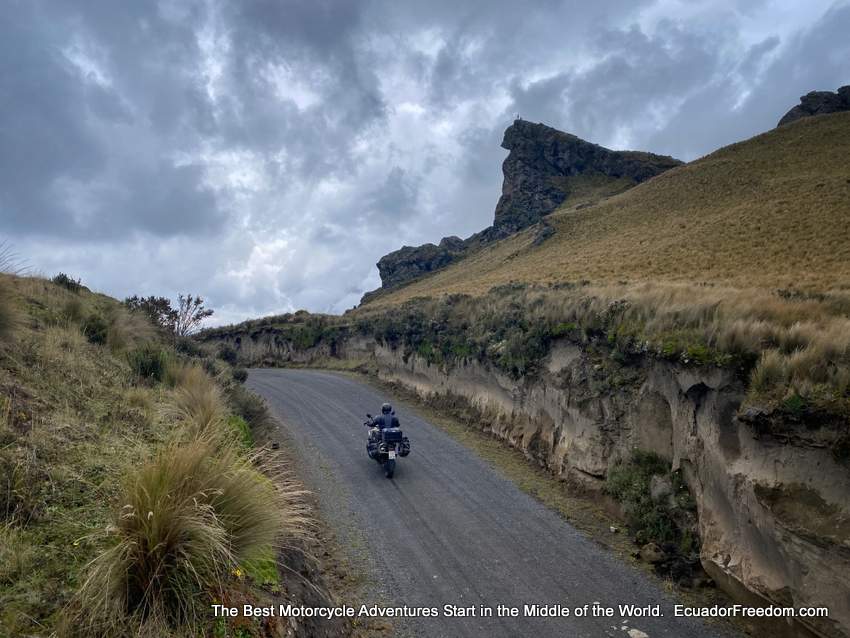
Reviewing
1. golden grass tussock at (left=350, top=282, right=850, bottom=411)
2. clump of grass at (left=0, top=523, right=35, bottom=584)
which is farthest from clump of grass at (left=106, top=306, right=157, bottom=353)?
golden grass tussock at (left=350, top=282, right=850, bottom=411)

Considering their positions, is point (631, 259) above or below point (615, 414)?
above

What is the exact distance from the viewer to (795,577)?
238 inches

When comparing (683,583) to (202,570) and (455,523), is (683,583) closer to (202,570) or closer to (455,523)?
(455,523)

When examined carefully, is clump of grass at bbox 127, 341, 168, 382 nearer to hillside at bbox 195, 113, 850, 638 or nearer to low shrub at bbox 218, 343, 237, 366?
hillside at bbox 195, 113, 850, 638

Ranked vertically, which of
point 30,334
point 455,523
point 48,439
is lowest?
point 455,523

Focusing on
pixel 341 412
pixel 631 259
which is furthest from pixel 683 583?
pixel 631 259

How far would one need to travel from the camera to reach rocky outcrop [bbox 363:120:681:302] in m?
92.3

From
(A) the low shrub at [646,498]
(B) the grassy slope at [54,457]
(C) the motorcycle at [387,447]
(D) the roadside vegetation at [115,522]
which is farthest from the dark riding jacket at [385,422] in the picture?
(D) the roadside vegetation at [115,522]

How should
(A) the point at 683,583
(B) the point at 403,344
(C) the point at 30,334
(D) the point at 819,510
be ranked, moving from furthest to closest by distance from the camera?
(B) the point at 403,344, (C) the point at 30,334, (A) the point at 683,583, (D) the point at 819,510

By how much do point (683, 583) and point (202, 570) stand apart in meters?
7.13

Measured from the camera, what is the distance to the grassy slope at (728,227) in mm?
24194

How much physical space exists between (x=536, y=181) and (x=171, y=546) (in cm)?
10144

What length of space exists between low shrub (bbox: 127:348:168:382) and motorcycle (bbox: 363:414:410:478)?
523 cm

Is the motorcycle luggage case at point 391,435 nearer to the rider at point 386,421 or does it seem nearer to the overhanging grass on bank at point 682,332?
the rider at point 386,421
